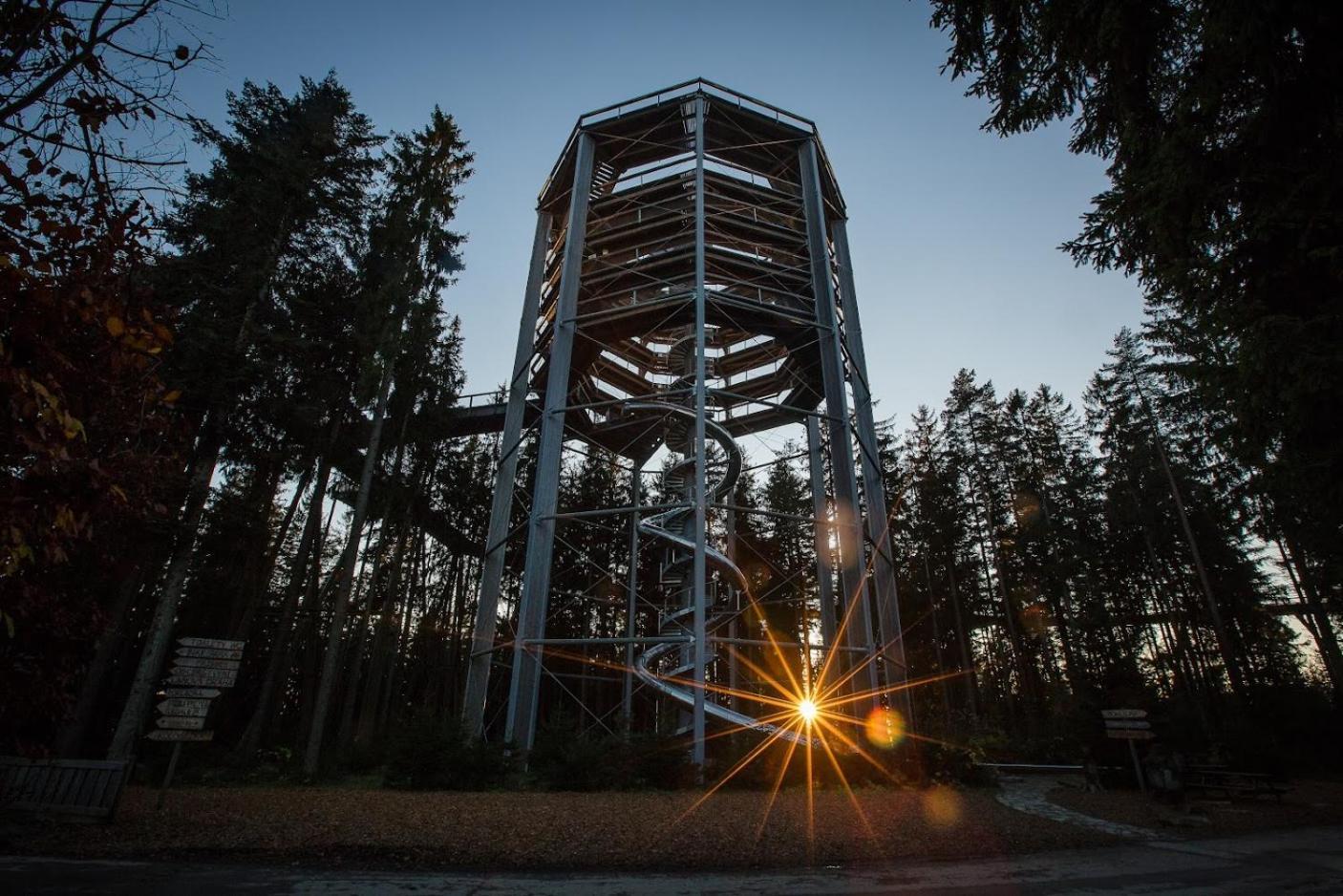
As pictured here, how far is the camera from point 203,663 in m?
8.21

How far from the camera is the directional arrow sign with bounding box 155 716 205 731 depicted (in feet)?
25.9

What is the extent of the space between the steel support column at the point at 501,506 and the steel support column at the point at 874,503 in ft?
28.7

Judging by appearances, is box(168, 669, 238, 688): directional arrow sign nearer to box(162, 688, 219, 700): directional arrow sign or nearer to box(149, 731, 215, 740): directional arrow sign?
box(162, 688, 219, 700): directional arrow sign

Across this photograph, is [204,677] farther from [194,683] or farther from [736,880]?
[736,880]

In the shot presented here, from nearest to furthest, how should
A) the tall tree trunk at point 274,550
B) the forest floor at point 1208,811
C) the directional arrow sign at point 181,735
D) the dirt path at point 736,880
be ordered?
the dirt path at point 736,880, the directional arrow sign at point 181,735, the forest floor at point 1208,811, the tall tree trunk at point 274,550

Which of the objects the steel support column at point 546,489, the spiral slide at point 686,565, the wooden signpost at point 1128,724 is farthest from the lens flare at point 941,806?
the steel support column at point 546,489

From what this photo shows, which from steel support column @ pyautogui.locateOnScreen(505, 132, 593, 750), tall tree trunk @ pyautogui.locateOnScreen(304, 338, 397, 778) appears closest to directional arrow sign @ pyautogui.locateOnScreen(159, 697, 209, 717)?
steel support column @ pyautogui.locateOnScreen(505, 132, 593, 750)

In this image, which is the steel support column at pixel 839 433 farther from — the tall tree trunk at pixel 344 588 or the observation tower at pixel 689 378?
the tall tree trunk at pixel 344 588

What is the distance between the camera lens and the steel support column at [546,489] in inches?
510

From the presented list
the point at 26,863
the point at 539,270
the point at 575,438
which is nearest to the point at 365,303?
the point at 539,270

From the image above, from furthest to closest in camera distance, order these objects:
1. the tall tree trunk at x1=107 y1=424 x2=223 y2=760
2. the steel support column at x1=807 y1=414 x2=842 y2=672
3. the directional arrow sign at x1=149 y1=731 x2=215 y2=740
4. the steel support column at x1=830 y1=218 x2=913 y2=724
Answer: the steel support column at x1=807 y1=414 x2=842 y2=672, the steel support column at x1=830 y1=218 x2=913 y2=724, the tall tree trunk at x1=107 y1=424 x2=223 y2=760, the directional arrow sign at x1=149 y1=731 x2=215 y2=740

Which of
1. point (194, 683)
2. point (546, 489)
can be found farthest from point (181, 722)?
point (546, 489)

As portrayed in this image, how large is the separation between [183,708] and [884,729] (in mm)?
11648

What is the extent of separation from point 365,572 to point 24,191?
26.7 meters
